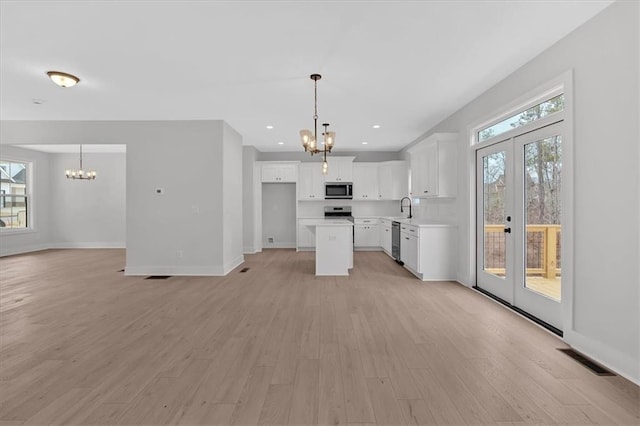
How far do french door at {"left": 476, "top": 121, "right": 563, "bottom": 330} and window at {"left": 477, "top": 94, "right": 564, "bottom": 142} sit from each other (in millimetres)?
160

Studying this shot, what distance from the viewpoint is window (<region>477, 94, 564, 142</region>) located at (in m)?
3.01

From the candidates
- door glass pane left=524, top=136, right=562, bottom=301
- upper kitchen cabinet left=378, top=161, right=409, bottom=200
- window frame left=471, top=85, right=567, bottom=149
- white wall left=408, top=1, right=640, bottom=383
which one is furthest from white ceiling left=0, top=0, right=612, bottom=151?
upper kitchen cabinet left=378, top=161, right=409, bottom=200

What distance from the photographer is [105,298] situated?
416 cm

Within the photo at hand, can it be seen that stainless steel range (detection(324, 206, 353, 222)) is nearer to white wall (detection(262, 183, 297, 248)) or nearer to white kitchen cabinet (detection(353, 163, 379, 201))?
white kitchen cabinet (detection(353, 163, 379, 201))

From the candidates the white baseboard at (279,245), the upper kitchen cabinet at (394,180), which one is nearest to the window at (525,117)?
the upper kitchen cabinet at (394,180)

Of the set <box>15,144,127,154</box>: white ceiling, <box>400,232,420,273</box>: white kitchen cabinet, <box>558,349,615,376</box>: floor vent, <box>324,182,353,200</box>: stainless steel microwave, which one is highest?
<box>15,144,127,154</box>: white ceiling

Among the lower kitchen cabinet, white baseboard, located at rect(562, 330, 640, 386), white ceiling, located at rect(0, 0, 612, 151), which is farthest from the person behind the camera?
the lower kitchen cabinet

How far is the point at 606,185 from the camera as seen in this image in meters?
2.36

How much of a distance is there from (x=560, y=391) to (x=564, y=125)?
2.19 m

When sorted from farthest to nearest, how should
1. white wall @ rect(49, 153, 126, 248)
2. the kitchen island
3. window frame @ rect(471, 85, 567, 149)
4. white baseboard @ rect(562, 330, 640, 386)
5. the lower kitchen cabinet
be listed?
white wall @ rect(49, 153, 126, 248) < the kitchen island < the lower kitchen cabinet < window frame @ rect(471, 85, 567, 149) < white baseboard @ rect(562, 330, 640, 386)

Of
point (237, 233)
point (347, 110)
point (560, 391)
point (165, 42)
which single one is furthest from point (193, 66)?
point (560, 391)

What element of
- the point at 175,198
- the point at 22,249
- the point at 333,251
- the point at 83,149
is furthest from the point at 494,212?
the point at 22,249

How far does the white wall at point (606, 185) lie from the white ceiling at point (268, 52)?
23 centimetres

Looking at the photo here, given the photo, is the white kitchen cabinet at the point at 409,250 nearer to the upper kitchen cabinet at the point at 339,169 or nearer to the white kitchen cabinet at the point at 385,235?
the white kitchen cabinet at the point at 385,235
